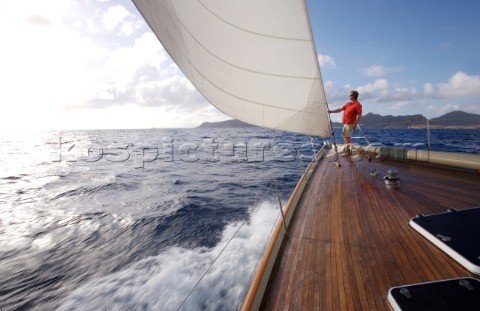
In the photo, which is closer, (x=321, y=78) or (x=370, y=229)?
(x=370, y=229)

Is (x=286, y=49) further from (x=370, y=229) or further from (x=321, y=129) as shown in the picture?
(x=370, y=229)

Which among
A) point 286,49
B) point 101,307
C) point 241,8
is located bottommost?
point 101,307

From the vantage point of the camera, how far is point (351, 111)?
581 centimetres

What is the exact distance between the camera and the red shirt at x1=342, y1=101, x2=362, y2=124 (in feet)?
18.8

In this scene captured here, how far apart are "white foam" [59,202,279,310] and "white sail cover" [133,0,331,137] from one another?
2785mm

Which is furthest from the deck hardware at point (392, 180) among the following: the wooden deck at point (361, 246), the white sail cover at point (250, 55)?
the white sail cover at point (250, 55)

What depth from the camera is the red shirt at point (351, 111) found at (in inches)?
226

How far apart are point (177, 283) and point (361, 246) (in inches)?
118

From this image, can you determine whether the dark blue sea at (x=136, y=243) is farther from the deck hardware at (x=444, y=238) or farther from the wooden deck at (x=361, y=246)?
the deck hardware at (x=444, y=238)

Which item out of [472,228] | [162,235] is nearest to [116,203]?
[162,235]

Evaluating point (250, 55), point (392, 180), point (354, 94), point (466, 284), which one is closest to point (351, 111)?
point (354, 94)

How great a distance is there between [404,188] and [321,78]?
221cm

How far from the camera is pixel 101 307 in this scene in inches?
138

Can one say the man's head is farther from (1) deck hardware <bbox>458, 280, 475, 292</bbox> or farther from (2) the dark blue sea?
(1) deck hardware <bbox>458, 280, 475, 292</bbox>
